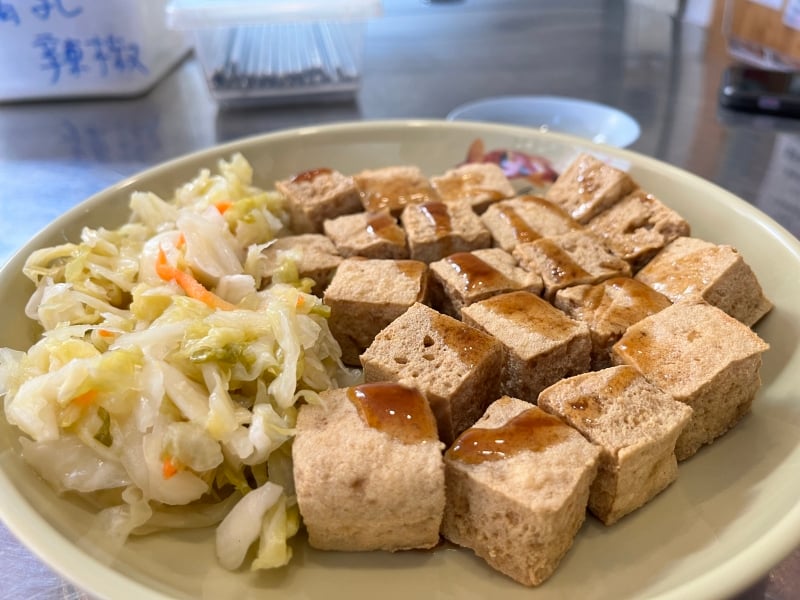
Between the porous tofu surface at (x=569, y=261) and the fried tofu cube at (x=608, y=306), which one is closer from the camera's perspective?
the fried tofu cube at (x=608, y=306)

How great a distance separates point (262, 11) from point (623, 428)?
3154mm

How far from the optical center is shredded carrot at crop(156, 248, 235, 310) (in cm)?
191

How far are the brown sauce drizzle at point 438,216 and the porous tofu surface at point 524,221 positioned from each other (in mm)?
159

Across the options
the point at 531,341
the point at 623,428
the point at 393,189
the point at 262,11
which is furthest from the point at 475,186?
the point at 262,11

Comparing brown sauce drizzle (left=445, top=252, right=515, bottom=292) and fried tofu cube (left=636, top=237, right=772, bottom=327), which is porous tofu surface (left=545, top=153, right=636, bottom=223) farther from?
brown sauce drizzle (left=445, top=252, right=515, bottom=292)

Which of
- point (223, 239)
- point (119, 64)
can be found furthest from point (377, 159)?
point (119, 64)

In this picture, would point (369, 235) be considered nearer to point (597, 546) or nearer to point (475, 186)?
point (475, 186)

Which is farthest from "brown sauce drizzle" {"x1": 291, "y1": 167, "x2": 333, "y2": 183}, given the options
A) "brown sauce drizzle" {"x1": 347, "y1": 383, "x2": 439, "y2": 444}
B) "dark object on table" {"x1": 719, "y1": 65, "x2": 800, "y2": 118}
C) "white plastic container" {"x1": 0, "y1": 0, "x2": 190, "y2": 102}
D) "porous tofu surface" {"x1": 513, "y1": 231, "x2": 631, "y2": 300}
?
"dark object on table" {"x1": 719, "y1": 65, "x2": 800, "y2": 118}

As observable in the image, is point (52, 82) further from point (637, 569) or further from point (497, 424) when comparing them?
point (637, 569)

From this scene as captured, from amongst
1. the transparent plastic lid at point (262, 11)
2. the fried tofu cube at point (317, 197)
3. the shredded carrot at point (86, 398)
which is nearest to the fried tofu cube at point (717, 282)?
the fried tofu cube at point (317, 197)

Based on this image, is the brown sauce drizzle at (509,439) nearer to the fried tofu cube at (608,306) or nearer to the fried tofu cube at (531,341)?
the fried tofu cube at (531,341)

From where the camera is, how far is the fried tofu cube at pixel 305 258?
217 cm

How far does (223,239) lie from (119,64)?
112 inches

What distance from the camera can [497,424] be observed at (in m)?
1.59
